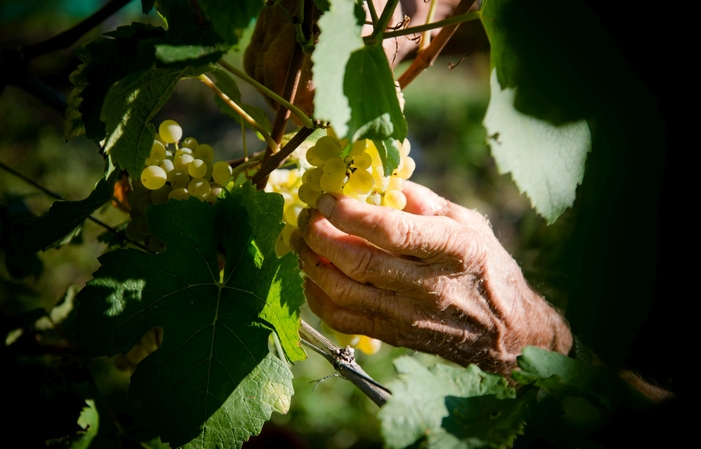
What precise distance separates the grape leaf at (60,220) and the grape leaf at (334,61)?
47 centimetres

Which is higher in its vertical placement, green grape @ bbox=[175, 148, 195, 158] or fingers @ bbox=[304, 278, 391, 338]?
green grape @ bbox=[175, 148, 195, 158]

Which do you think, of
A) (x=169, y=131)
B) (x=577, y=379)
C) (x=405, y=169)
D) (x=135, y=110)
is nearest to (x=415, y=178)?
→ (x=405, y=169)

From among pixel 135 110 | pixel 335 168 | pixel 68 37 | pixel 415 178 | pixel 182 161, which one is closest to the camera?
pixel 135 110

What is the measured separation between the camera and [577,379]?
0.71m

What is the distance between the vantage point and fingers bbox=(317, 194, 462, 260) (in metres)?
0.76

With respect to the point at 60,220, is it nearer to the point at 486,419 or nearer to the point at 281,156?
the point at 281,156

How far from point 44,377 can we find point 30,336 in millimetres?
159

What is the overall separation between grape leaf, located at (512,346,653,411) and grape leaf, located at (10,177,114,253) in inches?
27.7

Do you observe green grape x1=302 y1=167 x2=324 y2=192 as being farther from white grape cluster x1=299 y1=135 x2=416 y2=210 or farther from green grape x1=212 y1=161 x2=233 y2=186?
green grape x1=212 y1=161 x2=233 y2=186

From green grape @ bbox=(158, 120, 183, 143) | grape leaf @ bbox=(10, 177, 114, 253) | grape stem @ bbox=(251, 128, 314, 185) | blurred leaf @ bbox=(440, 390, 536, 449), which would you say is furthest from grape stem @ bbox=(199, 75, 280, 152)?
blurred leaf @ bbox=(440, 390, 536, 449)

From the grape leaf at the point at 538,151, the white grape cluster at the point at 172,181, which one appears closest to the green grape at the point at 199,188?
the white grape cluster at the point at 172,181

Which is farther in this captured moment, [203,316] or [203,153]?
[203,153]

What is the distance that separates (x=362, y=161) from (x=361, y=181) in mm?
31

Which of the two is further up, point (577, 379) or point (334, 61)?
point (334, 61)
